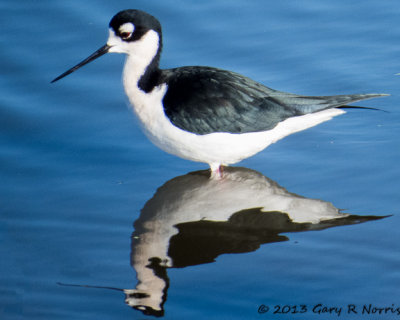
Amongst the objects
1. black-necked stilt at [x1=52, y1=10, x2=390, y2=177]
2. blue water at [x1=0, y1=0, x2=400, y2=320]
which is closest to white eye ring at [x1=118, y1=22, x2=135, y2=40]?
black-necked stilt at [x1=52, y1=10, x2=390, y2=177]

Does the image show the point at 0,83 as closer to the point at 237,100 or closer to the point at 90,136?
the point at 90,136

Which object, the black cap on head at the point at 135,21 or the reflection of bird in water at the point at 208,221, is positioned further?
the black cap on head at the point at 135,21

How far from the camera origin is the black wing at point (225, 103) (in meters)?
5.98

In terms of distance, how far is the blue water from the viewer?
4719 mm

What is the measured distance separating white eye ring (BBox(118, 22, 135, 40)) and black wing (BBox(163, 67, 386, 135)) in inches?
15.9

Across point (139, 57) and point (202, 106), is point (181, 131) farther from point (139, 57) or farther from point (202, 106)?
point (139, 57)

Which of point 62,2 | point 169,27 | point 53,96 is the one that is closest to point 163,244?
point 53,96

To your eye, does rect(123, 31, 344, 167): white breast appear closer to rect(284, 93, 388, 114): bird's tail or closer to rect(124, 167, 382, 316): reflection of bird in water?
rect(284, 93, 388, 114): bird's tail

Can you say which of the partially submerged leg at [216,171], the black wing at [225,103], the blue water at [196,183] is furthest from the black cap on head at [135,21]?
the partially submerged leg at [216,171]

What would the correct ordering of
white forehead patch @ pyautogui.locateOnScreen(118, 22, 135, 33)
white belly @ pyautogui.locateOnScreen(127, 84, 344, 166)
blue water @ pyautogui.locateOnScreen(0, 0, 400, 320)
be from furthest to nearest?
white forehead patch @ pyautogui.locateOnScreen(118, 22, 135, 33) < white belly @ pyautogui.locateOnScreen(127, 84, 344, 166) < blue water @ pyautogui.locateOnScreen(0, 0, 400, 320)

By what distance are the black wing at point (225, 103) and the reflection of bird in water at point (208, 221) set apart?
0.46 m

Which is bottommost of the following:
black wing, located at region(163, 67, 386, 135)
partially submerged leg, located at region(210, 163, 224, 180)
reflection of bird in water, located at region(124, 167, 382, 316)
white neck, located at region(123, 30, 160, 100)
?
reflection of bird in water, located at region(124, 167, 382, 316)

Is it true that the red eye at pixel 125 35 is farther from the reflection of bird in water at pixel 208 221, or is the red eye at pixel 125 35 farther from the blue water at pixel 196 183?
the reflection of bird in water at pixel 208 221

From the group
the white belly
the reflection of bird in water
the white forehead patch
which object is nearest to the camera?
the reflection of bird in water
